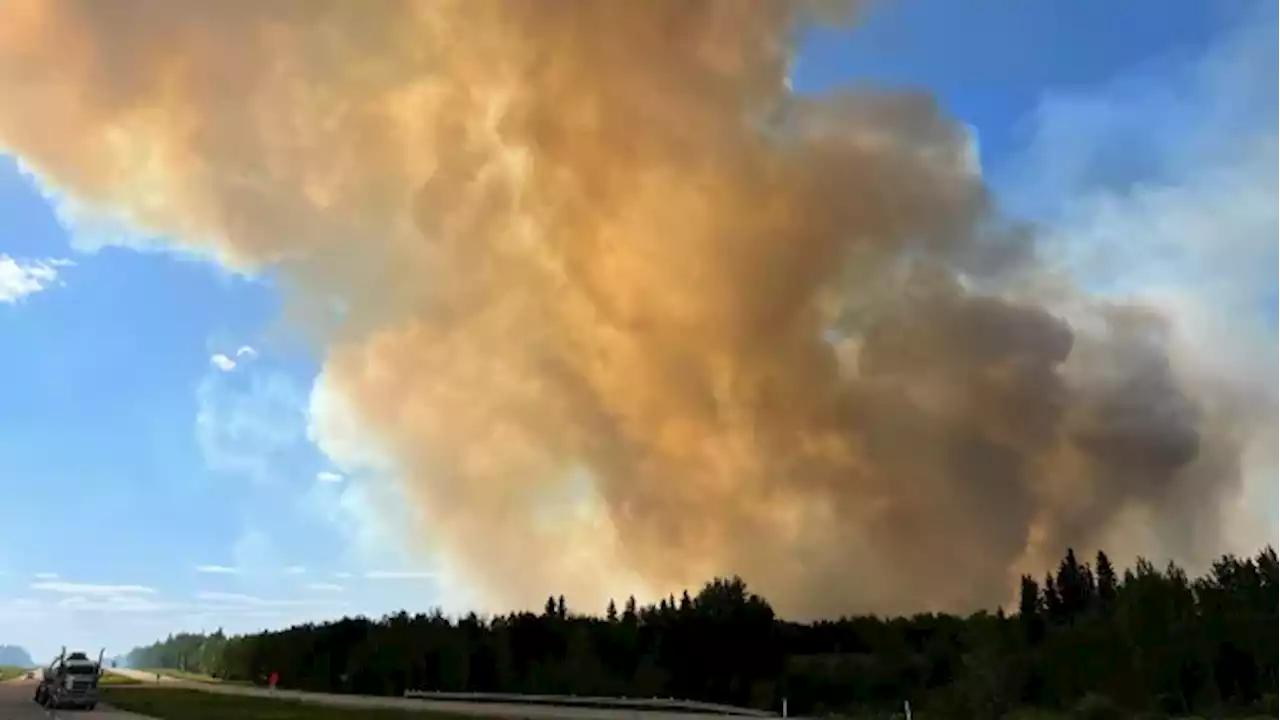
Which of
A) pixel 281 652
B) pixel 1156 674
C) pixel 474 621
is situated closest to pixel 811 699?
pixel 1156 674

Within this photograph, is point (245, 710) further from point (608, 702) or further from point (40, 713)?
point (608, 702)

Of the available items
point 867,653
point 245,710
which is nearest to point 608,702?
point 245,710

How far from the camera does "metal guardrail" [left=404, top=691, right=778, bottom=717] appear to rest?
51.1m

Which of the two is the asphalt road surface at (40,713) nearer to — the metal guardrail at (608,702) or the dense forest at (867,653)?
the metal guardrail at (608,702)

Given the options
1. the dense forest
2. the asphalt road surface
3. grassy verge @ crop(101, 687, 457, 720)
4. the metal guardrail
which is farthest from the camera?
the dense forest

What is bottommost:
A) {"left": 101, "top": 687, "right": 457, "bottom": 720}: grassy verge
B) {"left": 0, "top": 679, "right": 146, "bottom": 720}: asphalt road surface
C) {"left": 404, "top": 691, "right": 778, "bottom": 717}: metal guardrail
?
{"left": 0, "top": 679, "right": 146, "bottom": 720}: asphalt road surface

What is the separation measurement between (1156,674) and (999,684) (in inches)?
363

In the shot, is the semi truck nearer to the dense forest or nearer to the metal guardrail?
the metal guardrail

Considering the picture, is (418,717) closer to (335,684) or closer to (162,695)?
(162,695)

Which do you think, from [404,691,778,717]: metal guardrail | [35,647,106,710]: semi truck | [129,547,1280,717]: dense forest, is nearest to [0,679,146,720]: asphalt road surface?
[35,647,106,710]: semi truck

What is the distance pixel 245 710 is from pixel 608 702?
1855 centimetres

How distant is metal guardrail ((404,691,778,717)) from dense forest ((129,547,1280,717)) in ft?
30.2

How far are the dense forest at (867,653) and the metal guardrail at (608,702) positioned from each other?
9.22 m

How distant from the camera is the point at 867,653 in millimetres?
105688
